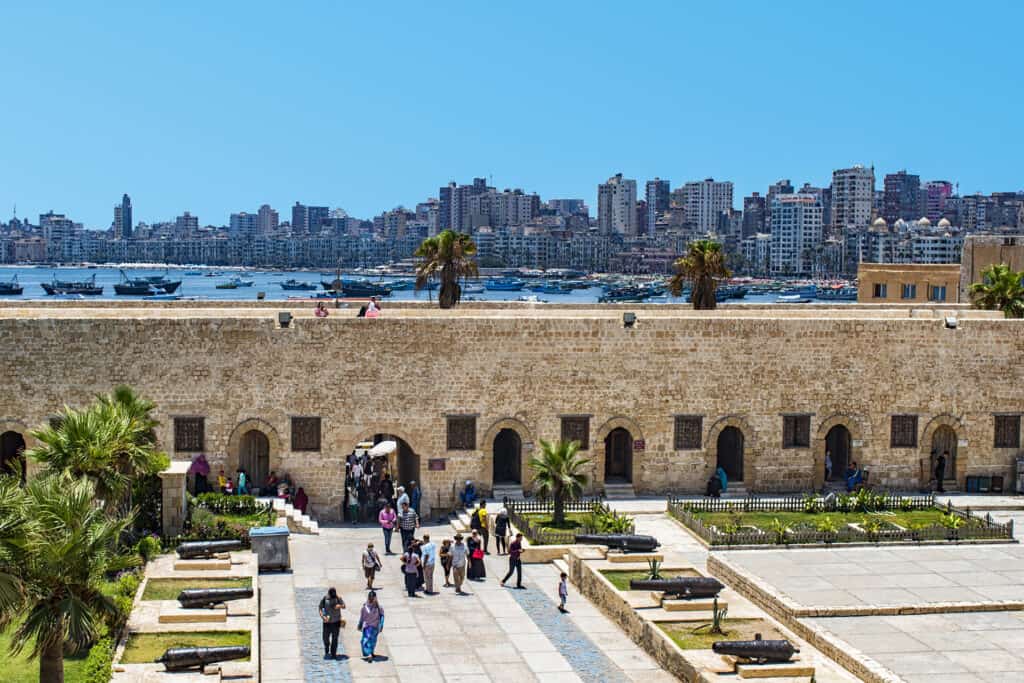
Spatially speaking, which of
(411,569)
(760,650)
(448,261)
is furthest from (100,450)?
(448,261)

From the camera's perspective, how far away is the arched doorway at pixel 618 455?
29.0 meters

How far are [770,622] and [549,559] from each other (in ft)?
18.3

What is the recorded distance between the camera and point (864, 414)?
95.2 feet

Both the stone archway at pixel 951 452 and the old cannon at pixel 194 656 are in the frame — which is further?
the stone archway at pixel 951 452

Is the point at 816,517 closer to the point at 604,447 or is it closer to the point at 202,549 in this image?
the point at 604,447

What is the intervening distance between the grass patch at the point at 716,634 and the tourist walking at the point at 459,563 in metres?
4.02

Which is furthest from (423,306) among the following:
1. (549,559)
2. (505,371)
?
(549,559)

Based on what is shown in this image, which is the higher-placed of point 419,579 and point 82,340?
point 82,340

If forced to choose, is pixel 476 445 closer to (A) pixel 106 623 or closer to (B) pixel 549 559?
(B) pixel 549 559

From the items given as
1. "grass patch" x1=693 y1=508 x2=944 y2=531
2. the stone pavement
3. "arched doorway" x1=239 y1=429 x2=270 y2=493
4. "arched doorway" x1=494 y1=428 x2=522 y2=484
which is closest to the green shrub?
the stone pavement

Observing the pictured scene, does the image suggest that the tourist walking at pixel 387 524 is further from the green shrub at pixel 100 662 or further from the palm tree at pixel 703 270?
the palm tree at pixel 703 270

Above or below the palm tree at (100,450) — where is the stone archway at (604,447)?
below

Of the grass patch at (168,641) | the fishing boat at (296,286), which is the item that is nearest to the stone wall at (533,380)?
the grass patch at (168,641)

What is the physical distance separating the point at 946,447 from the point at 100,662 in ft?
64.8
